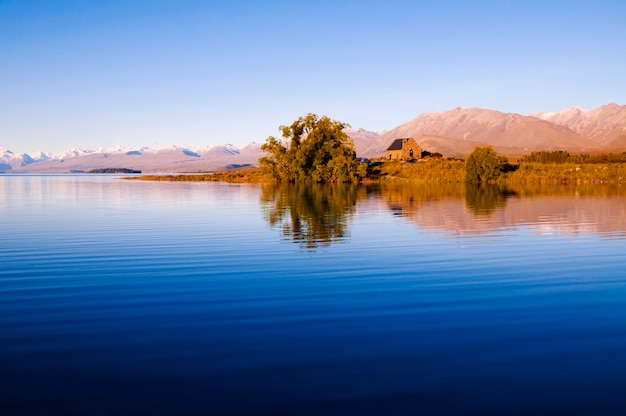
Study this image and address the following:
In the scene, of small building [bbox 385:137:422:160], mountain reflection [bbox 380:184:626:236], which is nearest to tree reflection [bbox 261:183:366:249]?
mountain reflection [bbox 380:184:626:236]

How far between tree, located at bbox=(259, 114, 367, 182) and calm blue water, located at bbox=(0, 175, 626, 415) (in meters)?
92.8

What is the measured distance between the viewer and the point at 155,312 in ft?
47.0

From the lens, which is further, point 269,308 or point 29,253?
point 29,253

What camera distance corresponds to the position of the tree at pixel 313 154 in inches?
4739

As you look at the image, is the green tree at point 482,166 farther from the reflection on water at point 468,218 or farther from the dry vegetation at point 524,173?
the reflection on water at point 468,218

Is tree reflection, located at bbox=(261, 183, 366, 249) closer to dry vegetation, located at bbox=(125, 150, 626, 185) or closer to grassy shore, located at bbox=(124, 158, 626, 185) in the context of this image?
dry vegetation, located at bbox=(125, 150, 626, 185)

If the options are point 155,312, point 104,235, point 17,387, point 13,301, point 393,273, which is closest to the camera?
point 17,387

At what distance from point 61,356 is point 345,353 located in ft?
19.2

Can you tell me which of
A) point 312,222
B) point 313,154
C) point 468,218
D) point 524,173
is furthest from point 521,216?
point 313,154

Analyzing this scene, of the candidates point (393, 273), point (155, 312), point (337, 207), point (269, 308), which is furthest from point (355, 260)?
point (337, 207)

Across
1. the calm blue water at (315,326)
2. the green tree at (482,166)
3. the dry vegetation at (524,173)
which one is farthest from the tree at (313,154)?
the calm blue water at (315,326)

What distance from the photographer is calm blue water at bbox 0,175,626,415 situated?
9.03m

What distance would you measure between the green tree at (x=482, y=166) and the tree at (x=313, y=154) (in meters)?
24.6

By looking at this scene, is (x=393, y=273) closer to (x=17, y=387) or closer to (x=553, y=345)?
(x=553, y=345)
